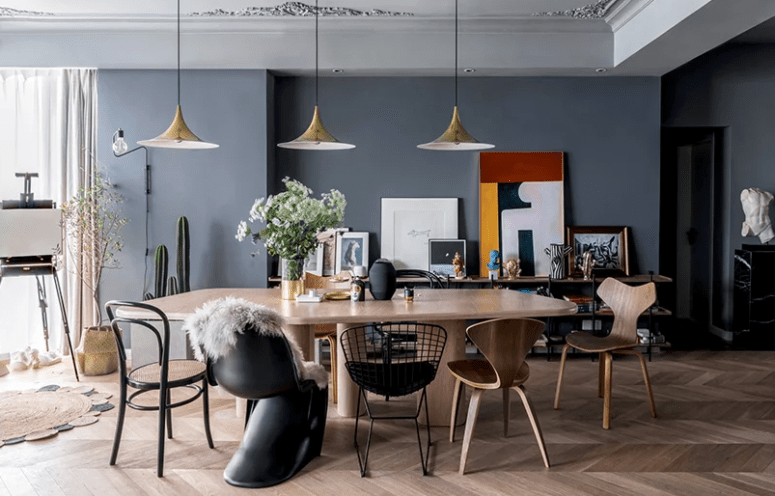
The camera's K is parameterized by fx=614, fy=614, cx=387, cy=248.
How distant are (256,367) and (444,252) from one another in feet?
10.6

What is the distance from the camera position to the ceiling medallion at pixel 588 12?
203 inches

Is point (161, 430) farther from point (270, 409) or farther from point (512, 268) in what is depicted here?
point (512, 268)

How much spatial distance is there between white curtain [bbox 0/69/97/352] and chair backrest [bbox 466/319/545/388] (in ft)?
14.2

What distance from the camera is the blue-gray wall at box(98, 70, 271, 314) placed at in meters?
5.69

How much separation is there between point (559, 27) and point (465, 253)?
2241mm

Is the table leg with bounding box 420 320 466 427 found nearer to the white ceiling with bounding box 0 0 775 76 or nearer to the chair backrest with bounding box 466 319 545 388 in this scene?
the chair backrest with bounding box 466 319 545 388

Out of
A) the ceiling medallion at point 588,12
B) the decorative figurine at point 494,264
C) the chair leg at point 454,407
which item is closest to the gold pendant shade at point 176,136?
the chair leg at point 454,407

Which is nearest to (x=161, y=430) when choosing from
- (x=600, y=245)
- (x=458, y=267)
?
(x=458, y=267)

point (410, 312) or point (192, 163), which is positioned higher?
point (192, 163)

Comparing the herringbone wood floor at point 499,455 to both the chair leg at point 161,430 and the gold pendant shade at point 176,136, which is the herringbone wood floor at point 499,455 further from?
the gold pendant shade at point 176,136

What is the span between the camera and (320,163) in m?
6.06

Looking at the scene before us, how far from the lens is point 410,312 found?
3422 mm

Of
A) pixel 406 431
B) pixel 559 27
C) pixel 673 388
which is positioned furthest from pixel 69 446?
pixel 559 27

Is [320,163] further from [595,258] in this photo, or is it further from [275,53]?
[595,258]
